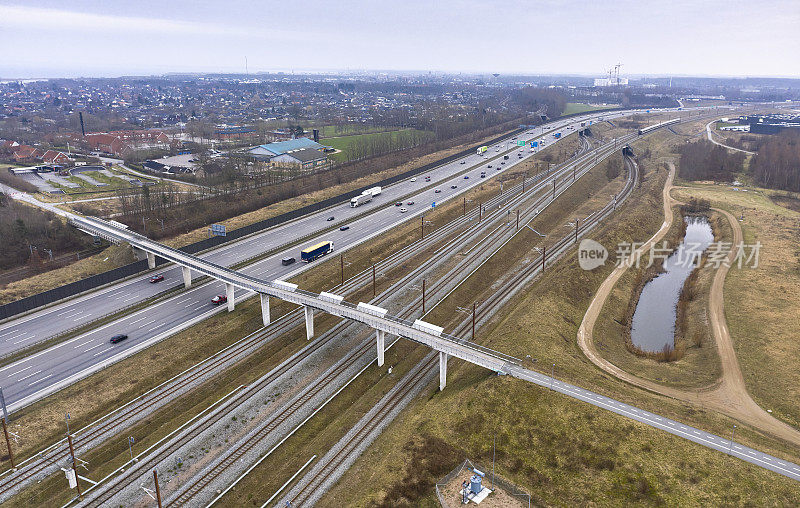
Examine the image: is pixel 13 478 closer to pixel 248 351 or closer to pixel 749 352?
pixel 248 351

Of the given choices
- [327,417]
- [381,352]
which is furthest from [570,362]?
[327,417]

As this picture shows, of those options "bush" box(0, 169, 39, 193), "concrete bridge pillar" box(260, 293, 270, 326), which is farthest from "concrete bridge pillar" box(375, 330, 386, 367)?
"bush" box(0, 169, 39, 193)

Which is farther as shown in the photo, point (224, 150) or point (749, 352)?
point (224, 150)

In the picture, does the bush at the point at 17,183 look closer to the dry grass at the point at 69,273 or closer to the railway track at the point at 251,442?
the dry grass at the point at 69,273

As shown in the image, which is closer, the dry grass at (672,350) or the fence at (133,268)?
the dry grass at (672,350)

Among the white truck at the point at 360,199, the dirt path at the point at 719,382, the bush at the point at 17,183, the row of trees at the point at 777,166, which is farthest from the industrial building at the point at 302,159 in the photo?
the row of trees at the point at 777,166
